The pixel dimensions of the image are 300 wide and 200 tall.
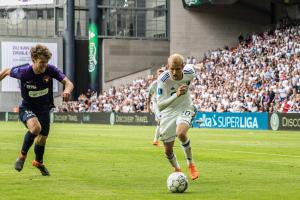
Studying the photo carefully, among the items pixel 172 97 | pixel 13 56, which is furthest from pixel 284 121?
pixel 13 56

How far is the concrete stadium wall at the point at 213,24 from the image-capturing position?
7199cm

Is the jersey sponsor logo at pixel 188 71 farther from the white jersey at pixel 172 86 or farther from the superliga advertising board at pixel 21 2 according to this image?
the superliga advertising board at pixel 21 2

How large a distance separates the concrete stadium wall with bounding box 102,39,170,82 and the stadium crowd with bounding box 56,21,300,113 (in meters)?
8.52

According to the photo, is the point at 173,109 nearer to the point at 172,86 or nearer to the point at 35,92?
the point at 172,86

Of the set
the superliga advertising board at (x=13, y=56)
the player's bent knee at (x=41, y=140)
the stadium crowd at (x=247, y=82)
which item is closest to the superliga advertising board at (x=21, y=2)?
the superliga advertising board at (x=13, y=56)

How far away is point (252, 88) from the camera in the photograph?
48250 millimetres

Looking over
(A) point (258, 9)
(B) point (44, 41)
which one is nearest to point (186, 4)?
(A) point (258, 9)

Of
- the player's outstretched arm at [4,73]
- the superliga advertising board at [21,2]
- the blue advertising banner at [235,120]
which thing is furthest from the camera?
the superliga advertising board at [21,2]

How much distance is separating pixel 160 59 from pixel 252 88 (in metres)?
30.6

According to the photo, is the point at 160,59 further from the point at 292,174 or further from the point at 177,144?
the point at 292,174

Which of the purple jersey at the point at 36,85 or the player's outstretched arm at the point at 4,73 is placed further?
the purple jersey at the point at 36,85

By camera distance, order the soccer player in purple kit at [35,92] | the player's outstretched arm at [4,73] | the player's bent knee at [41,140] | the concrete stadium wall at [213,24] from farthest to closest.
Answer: the concrete stadium wall at [213,24]
the player's bent knee at [41,140]
the soccer player in purple kit at [35,92]
the player's outstretched arm at [4,73]

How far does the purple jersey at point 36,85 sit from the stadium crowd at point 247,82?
2720 centimetres

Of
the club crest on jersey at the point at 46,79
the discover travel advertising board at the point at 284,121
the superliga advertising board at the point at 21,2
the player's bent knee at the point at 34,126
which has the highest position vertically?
the superliga advertising board at the point at 21,2
